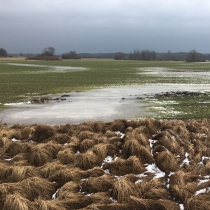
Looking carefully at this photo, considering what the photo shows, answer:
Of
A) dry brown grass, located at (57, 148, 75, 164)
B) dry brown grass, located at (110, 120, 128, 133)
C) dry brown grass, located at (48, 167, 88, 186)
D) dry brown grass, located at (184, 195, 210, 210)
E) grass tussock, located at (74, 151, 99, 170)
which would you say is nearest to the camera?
dry brown grass, located at (184, 195, 210, 210)

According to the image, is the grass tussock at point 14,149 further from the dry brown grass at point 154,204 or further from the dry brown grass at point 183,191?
the dry brown grass at point 183,191

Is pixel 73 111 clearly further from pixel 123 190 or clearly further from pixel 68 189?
pixel 123 190

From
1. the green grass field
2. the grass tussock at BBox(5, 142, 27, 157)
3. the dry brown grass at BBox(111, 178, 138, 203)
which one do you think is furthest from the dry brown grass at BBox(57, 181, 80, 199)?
the green grass field

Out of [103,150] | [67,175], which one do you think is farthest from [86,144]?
[67,175]

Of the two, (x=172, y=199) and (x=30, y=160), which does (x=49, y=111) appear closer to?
(x=30, y=160)

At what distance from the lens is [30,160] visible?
25.8 ft

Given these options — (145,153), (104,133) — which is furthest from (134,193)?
(104,133)

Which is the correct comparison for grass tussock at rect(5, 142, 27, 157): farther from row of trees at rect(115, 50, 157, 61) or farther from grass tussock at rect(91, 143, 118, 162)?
row of trees at rect(115, 50, 157, 61)

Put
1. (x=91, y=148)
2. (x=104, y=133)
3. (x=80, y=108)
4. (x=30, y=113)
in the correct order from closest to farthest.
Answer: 1. (x=91, y=148)
2. (x=104, y=133)
3. (x=30, y=113)
4. (x=80, y=108)

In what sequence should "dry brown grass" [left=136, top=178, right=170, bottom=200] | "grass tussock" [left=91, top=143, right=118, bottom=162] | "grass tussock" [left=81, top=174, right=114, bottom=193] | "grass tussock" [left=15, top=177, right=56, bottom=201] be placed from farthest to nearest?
1. "grass tussock" [left=91, top=143, right=118, bottom=162]
2. "grass tussock" [left=81, top=174, right=114, bottom=193]
3. "grass tussock" [left=15, top=177, right=56, bottom=201]
4. "dry brown grass" [left=136, top=178, right=170, bottom=200]

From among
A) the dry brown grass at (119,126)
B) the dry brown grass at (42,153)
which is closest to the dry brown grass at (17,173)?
Answer: the dry brown grass at (42,153)

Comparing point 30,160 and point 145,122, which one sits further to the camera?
point 145,122

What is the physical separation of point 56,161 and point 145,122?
442cm

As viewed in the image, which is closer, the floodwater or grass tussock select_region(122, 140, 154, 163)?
grass tussock select_region(122, 140, 154, 163)
